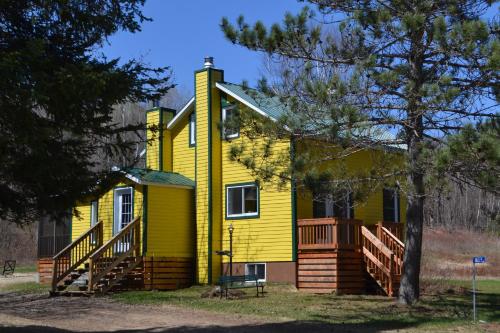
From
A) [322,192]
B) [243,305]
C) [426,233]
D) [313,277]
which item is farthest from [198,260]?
[426,233]

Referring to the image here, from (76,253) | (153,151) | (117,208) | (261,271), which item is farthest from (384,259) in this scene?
(76,253)

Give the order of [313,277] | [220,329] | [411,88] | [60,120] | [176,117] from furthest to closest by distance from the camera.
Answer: [176,117]
[313,277]
[411,88]
[220,329]
[60,120]

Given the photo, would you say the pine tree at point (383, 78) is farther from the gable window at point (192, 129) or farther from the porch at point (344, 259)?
the gable window at point (192, 129)

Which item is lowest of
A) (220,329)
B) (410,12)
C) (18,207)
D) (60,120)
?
(220,329)

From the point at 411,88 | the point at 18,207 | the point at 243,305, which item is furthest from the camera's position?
the point at 243,305

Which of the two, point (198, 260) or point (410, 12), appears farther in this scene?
point (198, 260)

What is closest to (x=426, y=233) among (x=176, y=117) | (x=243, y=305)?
(x=176, y=117)

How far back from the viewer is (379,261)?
19469mm

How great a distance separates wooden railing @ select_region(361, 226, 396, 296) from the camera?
18938mm

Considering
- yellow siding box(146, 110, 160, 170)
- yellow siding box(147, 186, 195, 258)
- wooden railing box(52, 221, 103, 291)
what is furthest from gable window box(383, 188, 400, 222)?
wooden railing box(52, 221, 103, 291)

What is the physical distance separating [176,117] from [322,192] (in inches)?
427

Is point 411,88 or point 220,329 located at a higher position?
point 411,88

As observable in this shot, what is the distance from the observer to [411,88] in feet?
45.5

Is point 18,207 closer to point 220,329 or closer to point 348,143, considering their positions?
point 220,329
